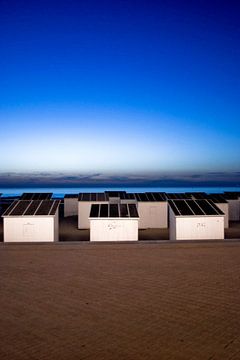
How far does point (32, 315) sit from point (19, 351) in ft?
3.38

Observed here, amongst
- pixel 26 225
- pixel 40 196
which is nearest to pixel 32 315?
pixel 26 225

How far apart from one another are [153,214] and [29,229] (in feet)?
38.1

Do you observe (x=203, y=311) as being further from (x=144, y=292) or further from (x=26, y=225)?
(x=26, y=225)

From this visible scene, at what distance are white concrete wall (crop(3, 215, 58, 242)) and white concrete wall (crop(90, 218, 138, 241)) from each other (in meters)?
2.38

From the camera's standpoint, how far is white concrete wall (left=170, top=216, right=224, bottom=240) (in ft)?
51.0

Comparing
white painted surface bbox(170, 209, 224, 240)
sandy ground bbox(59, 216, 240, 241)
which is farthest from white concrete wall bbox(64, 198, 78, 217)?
white painted surface bbox(170, 209, 224, 240)

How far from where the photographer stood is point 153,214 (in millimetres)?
24109

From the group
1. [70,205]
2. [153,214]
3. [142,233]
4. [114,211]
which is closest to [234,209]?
[153,214]

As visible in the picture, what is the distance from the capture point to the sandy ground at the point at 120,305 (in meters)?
3.84

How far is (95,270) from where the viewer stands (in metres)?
7.15

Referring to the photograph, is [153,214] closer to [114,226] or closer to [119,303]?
[114,226]

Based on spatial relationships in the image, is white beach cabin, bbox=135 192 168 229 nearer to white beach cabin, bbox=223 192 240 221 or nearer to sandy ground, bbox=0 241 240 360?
white beach cabin, bbox=223 192 240 221

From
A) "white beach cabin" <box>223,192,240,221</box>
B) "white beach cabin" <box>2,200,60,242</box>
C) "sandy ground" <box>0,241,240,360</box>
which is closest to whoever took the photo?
"sandy ground" <box>0,241,240,360</box>

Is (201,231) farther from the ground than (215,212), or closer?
closer
